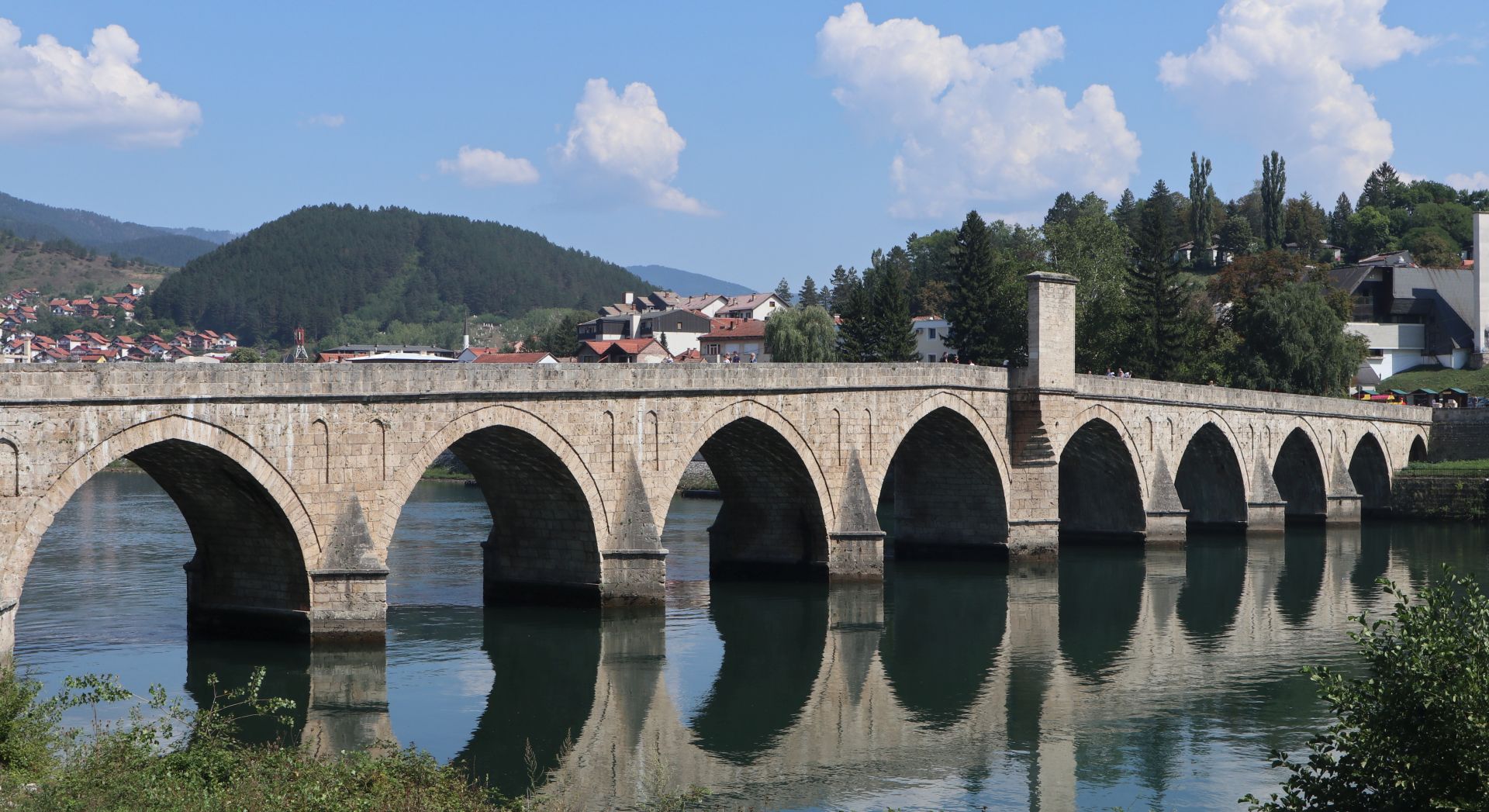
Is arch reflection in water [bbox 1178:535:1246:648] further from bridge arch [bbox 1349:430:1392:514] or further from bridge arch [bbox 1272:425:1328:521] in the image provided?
bridge arch [bbox 1349:430:1392:514]

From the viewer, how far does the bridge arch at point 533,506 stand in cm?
2798

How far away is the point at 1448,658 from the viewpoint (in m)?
12.5

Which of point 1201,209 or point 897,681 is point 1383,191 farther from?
point 897,681

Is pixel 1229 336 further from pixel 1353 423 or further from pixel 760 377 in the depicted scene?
pixel 760 377

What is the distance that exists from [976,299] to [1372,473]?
17075 millimetres

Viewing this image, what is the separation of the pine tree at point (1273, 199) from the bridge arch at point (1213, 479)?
2530 inches

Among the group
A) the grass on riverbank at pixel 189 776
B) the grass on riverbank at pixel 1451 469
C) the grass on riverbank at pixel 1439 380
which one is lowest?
the grass on riverbank at pixel 189 776

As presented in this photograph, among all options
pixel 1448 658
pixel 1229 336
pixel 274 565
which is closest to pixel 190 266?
pixel 1229 336

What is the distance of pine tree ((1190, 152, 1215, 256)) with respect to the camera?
110 meters

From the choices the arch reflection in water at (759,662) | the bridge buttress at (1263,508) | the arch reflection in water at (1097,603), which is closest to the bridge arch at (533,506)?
the arch reflection in water at (759,662)

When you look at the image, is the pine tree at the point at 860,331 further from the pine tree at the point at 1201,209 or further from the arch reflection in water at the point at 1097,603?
the pine tree at the point at 1201,209

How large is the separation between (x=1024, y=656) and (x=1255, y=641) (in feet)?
17.6

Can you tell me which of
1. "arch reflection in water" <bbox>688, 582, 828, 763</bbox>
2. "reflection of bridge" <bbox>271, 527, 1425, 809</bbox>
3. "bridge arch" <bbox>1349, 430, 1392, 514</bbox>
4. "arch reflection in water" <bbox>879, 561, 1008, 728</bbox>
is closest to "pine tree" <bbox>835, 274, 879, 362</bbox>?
"bridge arch" <bbox>1349, 430, 1392, 514</bbox>

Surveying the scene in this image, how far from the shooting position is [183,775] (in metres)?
14.3
